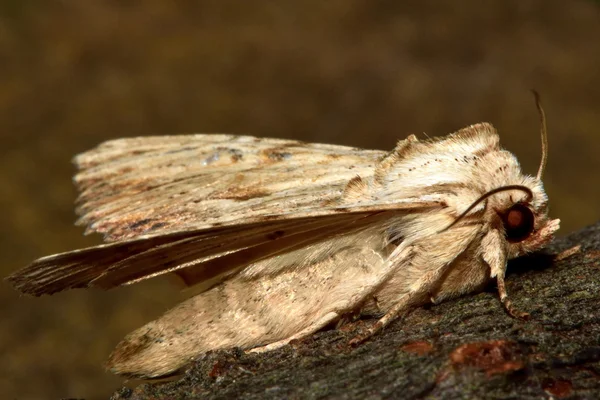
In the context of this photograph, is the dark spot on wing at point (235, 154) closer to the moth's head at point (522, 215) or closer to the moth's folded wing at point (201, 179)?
the moth's folded wing at point (201, 179)

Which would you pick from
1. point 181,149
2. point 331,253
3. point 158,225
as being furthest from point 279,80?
point 331,253

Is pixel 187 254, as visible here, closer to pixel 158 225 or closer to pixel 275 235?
pixel 275 235

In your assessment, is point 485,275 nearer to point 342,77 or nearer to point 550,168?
point 550,168

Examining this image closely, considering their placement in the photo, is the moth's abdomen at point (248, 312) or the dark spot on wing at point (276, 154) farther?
the dark spot on wing at point (276, 154)

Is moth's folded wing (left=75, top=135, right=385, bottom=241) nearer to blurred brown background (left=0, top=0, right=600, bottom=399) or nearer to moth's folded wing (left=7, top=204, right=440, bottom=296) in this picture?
moth's folded wing (left=7, top=204, right=440, bottom=296)

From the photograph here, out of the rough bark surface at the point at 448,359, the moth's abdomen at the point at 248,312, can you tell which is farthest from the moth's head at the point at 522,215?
the moth's abdomen at the point at 248,312

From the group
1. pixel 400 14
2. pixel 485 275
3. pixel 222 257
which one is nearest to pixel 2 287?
pixel 222 257
